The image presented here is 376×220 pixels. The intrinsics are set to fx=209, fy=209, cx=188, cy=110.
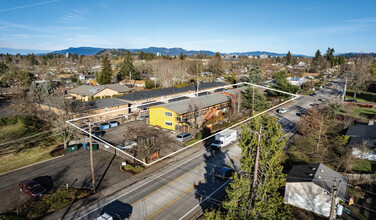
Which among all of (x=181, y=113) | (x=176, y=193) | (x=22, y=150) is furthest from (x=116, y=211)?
(x=22, y=150)

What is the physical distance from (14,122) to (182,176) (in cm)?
3606

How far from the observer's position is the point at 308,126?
2959 cm

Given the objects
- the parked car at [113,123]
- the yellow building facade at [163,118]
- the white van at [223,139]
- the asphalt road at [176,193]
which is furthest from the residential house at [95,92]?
the asphalt road at [176,193]

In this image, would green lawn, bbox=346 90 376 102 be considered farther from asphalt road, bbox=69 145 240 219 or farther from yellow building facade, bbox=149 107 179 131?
asphalt road, bbox=69 145 240 219

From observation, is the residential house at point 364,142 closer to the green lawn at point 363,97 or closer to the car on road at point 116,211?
the car on road at point 116,211

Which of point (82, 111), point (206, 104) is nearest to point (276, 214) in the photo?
point (206, 104)

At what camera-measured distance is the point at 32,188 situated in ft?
63.2

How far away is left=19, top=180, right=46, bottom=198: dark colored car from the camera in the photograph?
62.3ft

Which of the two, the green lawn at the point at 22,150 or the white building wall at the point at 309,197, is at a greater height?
the white building wall at the point at 309,197

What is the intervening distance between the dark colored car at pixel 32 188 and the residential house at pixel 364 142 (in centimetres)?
3428

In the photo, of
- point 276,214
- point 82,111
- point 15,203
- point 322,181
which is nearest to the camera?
point 276,214

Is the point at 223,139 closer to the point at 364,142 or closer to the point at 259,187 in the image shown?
the point at 364,142

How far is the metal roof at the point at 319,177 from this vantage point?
16.5 m

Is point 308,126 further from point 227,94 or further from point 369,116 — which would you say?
point 369,116
